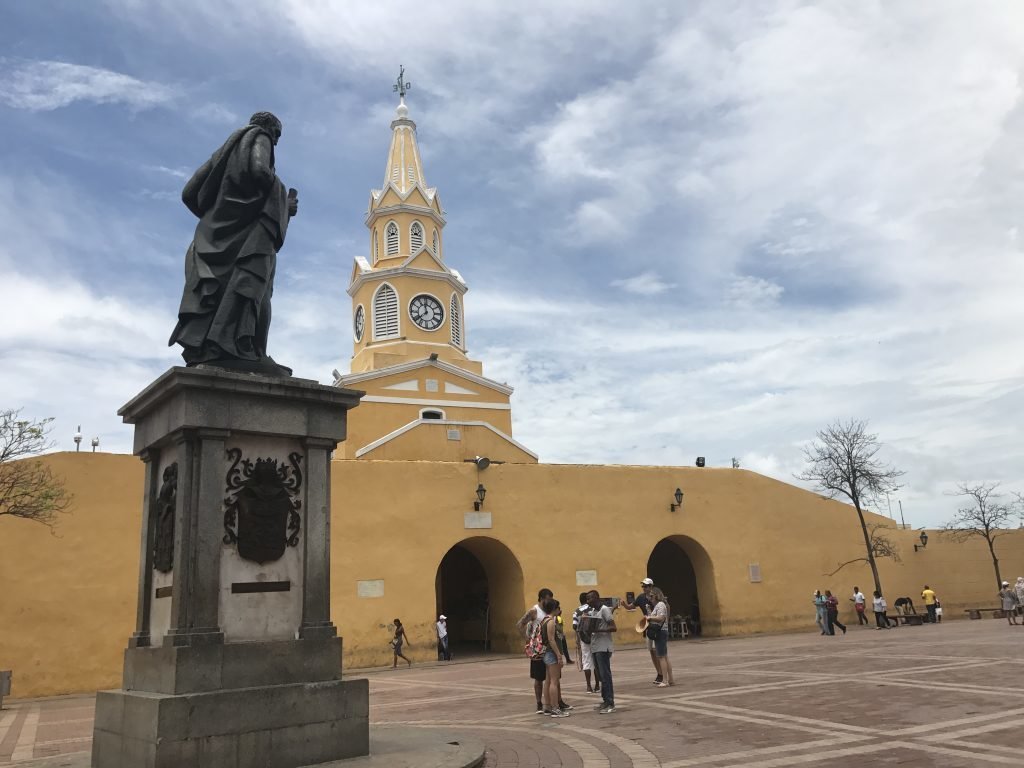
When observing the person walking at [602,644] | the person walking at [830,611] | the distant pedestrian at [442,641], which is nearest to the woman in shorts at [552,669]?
the person walking at [602,644]

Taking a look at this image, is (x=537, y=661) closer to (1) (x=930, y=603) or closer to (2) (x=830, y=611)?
(2) (x=830, y=611)

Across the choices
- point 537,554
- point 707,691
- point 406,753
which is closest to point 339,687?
point 406,753

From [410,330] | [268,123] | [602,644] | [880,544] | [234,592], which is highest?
[410,330]

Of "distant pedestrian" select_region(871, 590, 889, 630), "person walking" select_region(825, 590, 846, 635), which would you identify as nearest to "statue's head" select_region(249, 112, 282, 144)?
"person walking" select_region(825, 590, 846, 635)

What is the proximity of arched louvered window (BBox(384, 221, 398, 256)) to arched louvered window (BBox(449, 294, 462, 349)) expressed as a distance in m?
3.28

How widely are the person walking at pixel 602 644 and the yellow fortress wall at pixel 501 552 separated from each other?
9214 mm

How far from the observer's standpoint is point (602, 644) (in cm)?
1009

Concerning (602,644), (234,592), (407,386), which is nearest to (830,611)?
(602,644)

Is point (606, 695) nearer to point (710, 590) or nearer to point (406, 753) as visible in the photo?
point (406, 753)

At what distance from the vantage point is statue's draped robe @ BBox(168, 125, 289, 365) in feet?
25.6

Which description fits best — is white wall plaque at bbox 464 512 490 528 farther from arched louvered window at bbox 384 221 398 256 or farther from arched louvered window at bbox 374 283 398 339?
arched louvered window at bbox 384 221 398 256

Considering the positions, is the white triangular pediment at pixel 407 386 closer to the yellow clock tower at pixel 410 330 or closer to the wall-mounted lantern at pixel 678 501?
the yellow clock tower at pixel 410 330

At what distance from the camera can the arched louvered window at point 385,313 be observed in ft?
114

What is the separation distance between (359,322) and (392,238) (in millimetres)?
3972
